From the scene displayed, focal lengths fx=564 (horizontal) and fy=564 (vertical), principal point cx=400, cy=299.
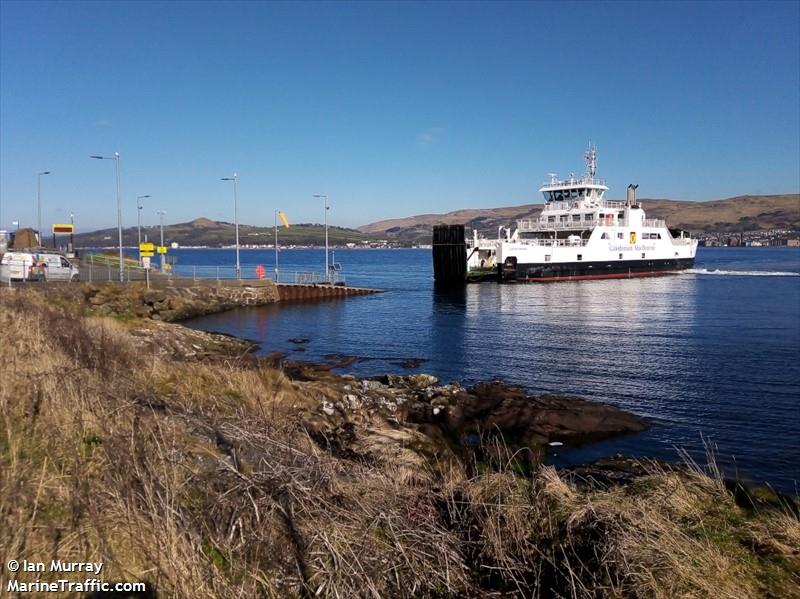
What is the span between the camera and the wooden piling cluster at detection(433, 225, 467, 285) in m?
50.9

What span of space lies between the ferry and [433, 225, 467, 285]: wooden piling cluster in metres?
3.38

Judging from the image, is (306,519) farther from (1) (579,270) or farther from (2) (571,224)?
(2) (571,224)

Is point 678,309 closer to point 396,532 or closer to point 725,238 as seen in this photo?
point 396,532

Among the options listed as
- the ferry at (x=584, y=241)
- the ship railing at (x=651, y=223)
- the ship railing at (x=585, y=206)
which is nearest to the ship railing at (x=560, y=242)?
the ferry at (x=584, y=241)

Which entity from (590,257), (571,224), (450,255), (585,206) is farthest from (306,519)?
(585,206)

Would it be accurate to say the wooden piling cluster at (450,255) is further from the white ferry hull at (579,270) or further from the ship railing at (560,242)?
the ship railing at (560,242)

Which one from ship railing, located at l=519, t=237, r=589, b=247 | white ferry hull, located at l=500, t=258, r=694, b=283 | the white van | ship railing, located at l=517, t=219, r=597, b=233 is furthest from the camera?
ship railing, located at l=517, t=219, r=597, b=233

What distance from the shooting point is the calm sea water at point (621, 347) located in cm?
1192

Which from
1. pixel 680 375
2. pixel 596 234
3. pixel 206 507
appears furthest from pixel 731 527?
pixel 596 234

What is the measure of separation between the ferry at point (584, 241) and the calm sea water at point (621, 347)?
619cm

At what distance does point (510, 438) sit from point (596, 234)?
4333 centimetres

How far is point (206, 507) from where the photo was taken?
414cm

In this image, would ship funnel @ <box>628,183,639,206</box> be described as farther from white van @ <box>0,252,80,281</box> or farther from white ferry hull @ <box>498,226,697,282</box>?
white van @ <box>0,252,80,281</box>

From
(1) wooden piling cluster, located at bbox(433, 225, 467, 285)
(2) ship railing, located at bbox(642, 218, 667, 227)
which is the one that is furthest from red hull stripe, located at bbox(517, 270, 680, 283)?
(1) wooden piling cluster, located at bbox(433, 225, 467, 285)
